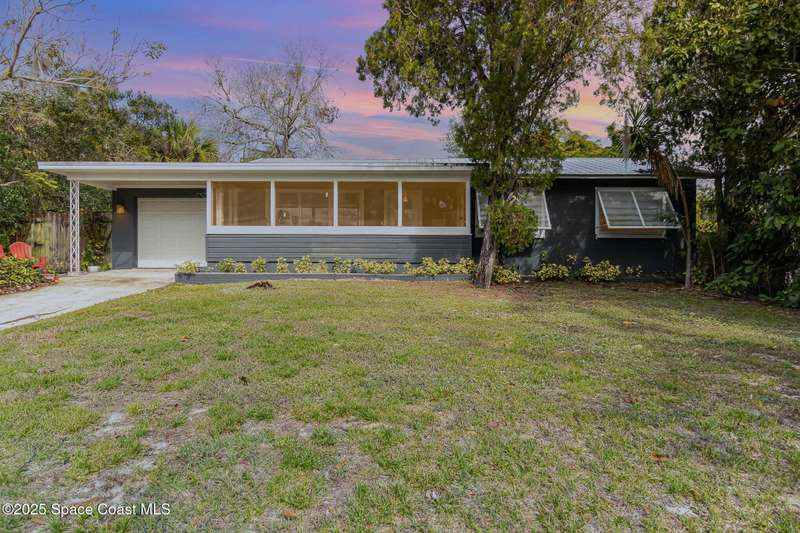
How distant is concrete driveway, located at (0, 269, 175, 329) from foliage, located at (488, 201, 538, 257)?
686 cm

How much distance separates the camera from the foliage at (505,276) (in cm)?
1015

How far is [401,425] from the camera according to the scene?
2.61 m

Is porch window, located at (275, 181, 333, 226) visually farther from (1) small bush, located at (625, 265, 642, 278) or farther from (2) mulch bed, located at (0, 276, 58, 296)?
(1) small bush, located at (625, 265, 642, 278)

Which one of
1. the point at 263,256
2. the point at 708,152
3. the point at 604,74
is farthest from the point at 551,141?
the point at 263,256

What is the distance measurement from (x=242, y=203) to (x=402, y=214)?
3.87 meters

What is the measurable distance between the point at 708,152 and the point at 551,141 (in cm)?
283

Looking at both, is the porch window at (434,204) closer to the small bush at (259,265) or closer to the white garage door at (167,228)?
the small bush at (259,265)

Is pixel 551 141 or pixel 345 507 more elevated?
pixel 551 141

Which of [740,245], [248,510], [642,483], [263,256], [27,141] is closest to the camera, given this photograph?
[248,510]

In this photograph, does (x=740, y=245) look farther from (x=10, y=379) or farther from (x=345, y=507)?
(x=10, y=379)

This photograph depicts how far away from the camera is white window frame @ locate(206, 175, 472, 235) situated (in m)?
10.6

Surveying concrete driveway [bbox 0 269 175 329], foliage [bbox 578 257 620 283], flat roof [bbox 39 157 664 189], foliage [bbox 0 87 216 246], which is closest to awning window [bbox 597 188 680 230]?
flat roof [bbox 39 157 664 189]

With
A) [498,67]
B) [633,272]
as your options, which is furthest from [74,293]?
[633,272]

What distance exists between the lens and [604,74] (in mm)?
8609
